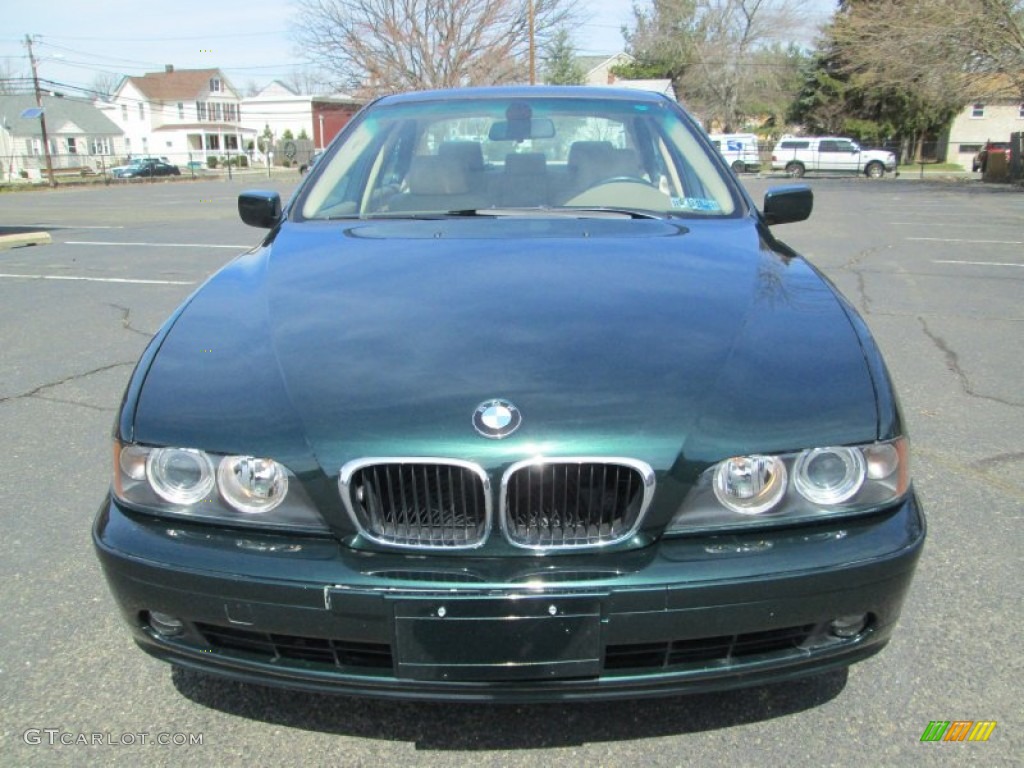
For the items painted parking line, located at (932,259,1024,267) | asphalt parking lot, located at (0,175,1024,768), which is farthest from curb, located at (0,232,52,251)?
painted parking line, located at (932,259,1024,267)

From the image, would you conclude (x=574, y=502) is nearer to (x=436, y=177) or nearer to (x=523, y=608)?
(x=523, y=608)

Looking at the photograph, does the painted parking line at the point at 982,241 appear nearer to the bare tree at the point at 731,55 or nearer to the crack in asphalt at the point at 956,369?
the crack in asphalt at the point at 956,369

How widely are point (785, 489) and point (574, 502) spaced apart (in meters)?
0.44

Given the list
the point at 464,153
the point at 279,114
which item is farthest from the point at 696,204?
the point at 279,114

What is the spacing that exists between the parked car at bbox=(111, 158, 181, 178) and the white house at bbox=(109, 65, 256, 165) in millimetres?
27174

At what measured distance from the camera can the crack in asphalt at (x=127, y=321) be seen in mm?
6078

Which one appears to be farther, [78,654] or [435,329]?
[78,654]

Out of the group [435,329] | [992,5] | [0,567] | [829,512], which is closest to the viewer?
[829,512]

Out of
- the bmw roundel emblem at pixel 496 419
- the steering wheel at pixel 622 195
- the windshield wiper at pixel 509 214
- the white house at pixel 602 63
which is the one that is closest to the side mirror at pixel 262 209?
the windshield wiper at pixel 509 214

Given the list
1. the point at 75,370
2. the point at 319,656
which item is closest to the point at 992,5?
the point at 75,370

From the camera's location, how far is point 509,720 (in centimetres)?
203

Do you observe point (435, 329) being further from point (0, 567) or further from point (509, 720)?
point (0, 567)

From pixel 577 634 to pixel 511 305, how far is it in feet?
2.77

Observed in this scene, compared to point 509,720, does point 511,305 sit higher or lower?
higher
